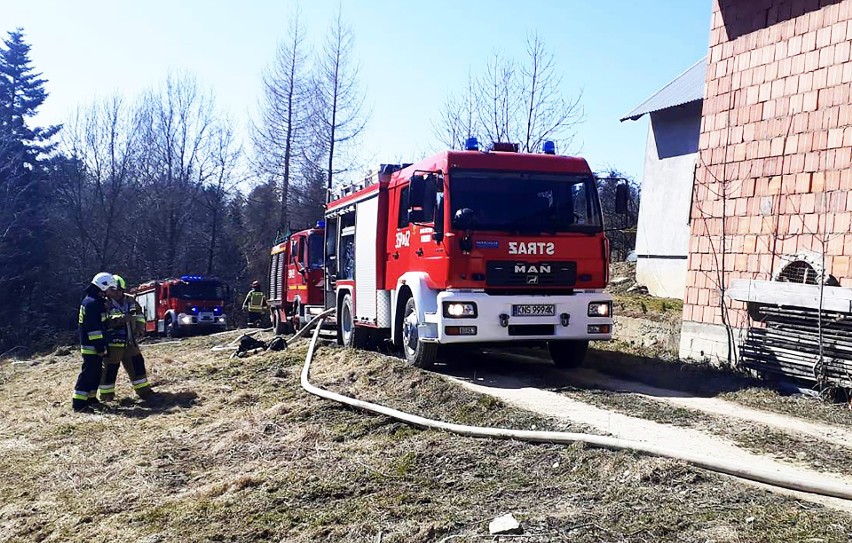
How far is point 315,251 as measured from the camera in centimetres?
1845

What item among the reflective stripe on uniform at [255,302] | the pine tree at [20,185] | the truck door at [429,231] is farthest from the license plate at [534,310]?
the pine tree at [20,185]

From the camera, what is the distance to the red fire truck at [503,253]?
901 centimetres

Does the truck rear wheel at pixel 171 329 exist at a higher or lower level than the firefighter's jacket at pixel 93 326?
lower

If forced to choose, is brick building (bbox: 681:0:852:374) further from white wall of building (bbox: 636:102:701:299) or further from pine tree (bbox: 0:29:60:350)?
pine tree (bbox: 0:29:60:350)

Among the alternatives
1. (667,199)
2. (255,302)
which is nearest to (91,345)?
(667,199)

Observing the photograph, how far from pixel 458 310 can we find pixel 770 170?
4435 mm

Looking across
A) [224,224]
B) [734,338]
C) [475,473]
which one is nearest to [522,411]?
[475,473]

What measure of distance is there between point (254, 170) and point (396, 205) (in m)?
27.6

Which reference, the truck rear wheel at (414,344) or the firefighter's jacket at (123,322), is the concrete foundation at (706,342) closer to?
the truck rear wheel at (414,344)

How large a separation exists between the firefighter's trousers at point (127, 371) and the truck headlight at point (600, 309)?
6179 mm

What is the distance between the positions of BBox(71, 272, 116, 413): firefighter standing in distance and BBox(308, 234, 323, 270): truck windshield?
26.5 ft

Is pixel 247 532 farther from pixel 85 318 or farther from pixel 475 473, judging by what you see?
pixel 85 318

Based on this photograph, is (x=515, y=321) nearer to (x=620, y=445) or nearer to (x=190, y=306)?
(x=620, y=445)

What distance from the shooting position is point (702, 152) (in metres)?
10.9
